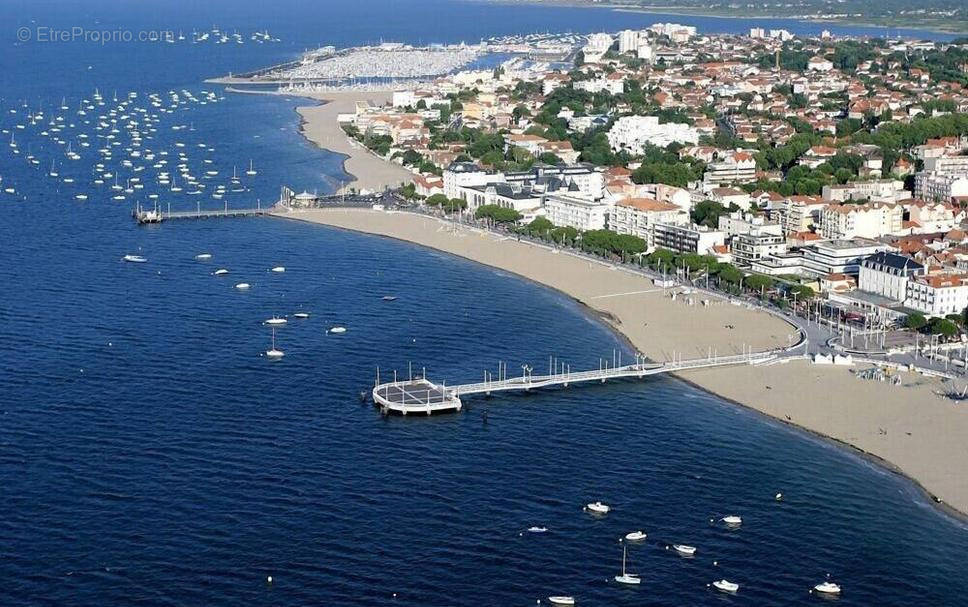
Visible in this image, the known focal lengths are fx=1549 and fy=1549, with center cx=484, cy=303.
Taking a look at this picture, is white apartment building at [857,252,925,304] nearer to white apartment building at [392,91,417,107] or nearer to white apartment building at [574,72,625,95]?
white apartment building at [392,91,417,107]

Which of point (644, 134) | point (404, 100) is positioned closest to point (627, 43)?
point (404, 100)

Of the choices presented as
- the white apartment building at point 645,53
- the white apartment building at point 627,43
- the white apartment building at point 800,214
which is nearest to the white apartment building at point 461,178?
the white apartment building at point 800,214

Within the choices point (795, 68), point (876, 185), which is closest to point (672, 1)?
point (795, 68)

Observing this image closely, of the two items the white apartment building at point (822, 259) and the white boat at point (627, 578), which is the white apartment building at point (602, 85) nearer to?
the white apartment building at point (822, 259)

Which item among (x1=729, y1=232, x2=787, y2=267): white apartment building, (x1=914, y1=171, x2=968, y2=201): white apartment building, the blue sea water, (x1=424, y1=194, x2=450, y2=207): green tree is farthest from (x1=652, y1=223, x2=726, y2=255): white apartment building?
(x1=914, y1=171, x2=968, y2=201): white apartment building

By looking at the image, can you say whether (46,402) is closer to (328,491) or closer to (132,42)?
(328,491)

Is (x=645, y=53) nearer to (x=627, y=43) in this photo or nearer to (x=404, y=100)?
(x=627, y=43)
